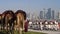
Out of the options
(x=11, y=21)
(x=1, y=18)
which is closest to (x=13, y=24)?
(x=11, y=21)

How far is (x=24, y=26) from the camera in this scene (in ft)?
46.4

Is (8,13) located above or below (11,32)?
above

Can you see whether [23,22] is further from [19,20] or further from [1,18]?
[1,18]

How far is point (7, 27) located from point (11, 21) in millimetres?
576

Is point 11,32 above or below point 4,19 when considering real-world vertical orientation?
below

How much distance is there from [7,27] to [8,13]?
1054mm

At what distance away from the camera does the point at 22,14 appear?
43.7ft

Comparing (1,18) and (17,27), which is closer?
(17,27)

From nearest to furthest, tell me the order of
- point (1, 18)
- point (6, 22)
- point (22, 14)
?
point (22, 14) < point (6, 22) < point (1, 18)

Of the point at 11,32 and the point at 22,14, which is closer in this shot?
the point at 22,14

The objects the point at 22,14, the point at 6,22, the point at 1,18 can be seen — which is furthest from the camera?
the point at 1,18

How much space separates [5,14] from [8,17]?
45 cm

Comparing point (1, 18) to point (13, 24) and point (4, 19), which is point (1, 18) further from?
point (13, 24)

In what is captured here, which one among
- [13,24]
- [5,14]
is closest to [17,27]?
[13,24]
